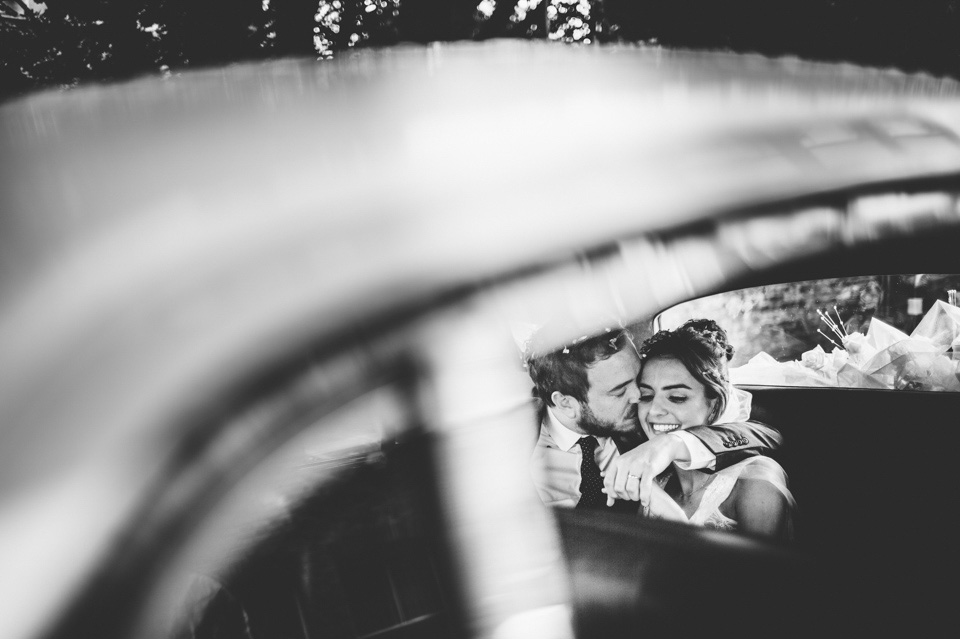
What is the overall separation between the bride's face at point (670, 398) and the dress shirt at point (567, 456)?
0.05 m

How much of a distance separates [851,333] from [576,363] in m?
1.03

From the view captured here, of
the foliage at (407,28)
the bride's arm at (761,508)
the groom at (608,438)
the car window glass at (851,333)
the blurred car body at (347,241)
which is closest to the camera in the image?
the blurred car body at (347,241)

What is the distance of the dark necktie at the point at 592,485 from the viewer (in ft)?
6.58

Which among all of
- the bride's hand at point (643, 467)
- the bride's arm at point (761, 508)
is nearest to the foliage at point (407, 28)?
the bride's hand at point (643, 467)

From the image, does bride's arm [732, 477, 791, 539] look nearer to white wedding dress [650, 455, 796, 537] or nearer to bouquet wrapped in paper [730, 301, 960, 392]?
white wedding dress [650, 455, 796, 537]

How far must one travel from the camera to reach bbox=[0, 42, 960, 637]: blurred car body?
0.21 meters

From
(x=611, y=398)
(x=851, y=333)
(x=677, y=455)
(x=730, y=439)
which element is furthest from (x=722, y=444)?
(x=851, y=333)

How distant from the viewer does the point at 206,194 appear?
272 mm

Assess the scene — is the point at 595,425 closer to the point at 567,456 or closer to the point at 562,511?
the point at 567,456

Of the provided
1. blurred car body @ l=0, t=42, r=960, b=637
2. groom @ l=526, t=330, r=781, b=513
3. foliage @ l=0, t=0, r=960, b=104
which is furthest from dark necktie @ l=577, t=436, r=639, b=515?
blurred car body @ l=0, t=42, r=960, b=637

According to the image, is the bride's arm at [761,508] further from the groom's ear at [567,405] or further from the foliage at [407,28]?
the foliage at [407,28]

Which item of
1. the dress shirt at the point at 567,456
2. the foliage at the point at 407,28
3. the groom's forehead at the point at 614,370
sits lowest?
the dress shirt at the point at 567,456

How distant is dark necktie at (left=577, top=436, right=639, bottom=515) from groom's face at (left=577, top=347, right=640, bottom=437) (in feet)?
0.16

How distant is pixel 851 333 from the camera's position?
2219 millimetres
